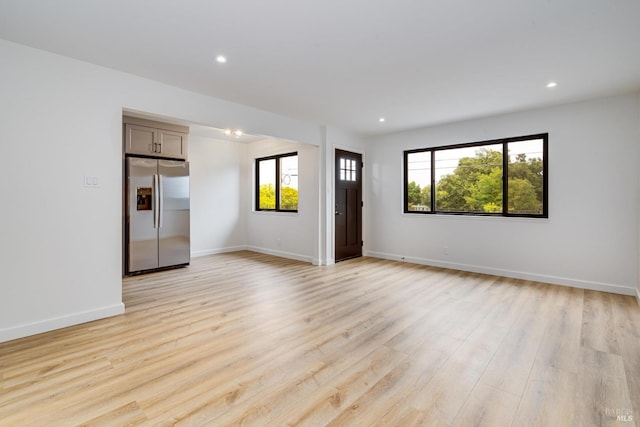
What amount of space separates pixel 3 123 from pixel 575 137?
6.69 metres

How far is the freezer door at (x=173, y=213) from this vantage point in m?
5.29

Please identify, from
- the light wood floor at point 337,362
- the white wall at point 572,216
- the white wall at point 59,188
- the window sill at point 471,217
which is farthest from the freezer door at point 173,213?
the white wall at point 572,216

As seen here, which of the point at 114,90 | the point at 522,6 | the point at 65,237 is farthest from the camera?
the point at 114,90

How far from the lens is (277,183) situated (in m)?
7.12

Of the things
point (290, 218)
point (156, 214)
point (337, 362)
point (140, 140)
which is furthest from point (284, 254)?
point (337, 362)

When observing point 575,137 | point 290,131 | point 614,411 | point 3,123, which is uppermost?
point 290,131

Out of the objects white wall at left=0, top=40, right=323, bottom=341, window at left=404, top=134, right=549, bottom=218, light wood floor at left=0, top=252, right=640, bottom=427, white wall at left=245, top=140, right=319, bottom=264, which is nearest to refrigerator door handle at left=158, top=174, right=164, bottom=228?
light wood floor at left=0, top=252, right=640, bottom=427

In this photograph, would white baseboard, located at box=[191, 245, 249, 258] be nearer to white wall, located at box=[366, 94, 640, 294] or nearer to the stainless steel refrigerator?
the stainless steel refrigerator

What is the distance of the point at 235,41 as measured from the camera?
2732mm

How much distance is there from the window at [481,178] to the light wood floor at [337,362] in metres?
1.57

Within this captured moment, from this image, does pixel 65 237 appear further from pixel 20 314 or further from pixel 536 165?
pixel 536 165

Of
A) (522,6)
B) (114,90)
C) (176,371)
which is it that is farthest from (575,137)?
(114,90)

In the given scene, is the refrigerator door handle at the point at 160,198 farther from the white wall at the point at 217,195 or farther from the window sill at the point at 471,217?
the window sill at the point at 471,217

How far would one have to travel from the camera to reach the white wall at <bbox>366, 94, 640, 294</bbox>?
4074mm
